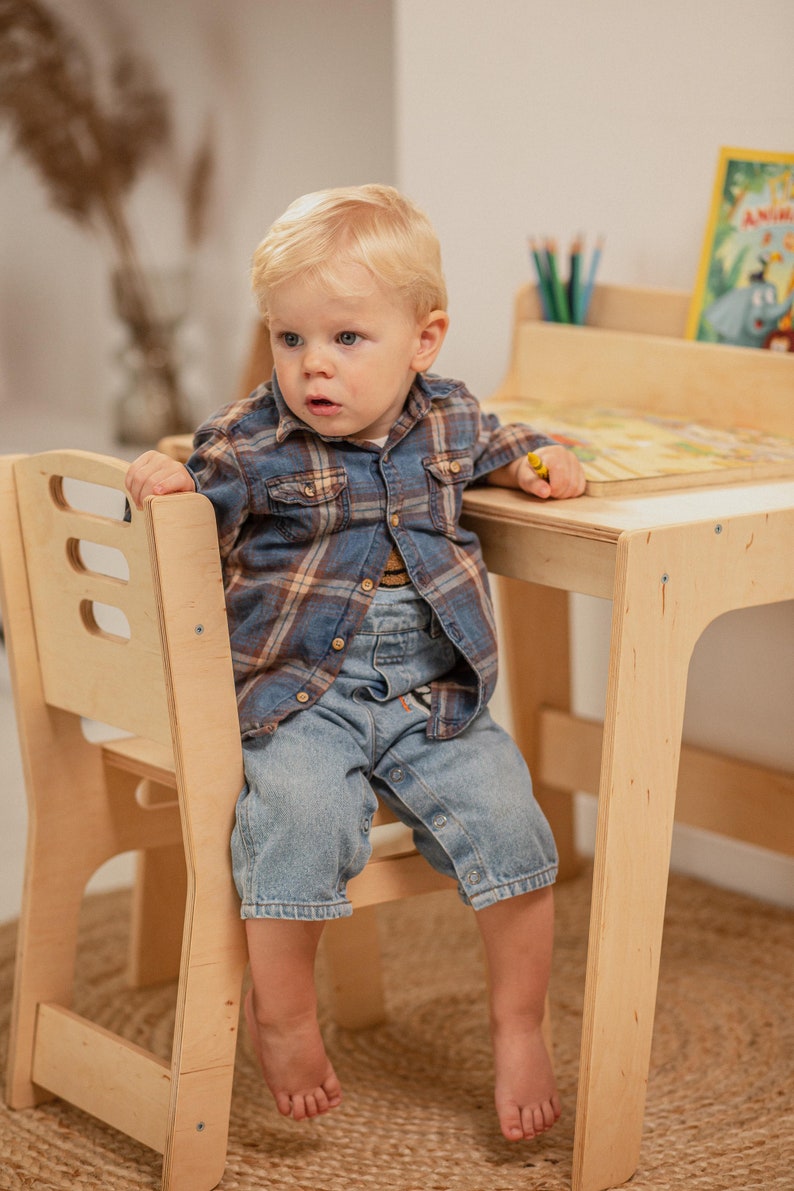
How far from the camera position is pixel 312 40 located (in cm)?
379

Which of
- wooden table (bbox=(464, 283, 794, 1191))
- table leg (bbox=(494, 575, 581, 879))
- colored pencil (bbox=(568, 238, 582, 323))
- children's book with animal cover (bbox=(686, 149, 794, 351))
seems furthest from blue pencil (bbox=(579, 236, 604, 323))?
wooden table (bbox=(464, 283, 794, 1191))

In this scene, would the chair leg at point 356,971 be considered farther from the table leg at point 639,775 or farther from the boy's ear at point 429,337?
the boy's ear at point 429,337

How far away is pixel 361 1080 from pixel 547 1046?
23cm

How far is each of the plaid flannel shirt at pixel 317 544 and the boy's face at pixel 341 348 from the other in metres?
0.03

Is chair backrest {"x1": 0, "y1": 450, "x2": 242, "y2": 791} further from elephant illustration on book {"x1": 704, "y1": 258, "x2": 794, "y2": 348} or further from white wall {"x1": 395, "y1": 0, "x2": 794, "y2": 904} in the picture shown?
white wall {"x1": 395, "y1": 0, "x2": 794, "y2": 904}

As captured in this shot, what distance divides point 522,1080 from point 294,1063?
0.21 m

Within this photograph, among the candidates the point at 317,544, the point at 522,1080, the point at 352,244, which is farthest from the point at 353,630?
the point at 522,1080

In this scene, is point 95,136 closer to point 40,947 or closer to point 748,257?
point 748,257

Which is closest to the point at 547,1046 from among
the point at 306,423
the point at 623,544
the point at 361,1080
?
the point at 361,1080

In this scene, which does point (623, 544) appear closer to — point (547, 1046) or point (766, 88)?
point (547, 1046)

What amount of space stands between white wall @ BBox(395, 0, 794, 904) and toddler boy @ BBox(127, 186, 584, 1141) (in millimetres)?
669

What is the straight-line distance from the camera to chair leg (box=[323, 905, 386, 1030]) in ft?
5.30

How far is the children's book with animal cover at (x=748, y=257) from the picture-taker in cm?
167

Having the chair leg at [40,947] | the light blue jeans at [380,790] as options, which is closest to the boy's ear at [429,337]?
the light blue jeans at [380,790]
